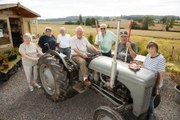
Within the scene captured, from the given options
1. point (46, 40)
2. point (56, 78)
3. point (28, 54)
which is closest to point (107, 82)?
point (56, 78)

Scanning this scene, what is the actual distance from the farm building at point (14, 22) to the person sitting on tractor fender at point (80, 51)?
15.3 feet

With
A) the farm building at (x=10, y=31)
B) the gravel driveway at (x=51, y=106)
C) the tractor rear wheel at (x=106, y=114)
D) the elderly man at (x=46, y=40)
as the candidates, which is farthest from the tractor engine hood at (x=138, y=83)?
the farm building at (x=10, y=31)

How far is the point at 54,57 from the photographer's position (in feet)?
11.6

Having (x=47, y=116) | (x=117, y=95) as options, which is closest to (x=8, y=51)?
(x=47, y=116)

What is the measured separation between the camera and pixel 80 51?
349 cm

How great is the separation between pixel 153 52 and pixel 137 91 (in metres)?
0.81

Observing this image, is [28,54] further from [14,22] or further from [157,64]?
[14,22]

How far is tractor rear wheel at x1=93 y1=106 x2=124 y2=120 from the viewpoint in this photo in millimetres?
2288

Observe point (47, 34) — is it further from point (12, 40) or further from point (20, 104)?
point (12, 40)

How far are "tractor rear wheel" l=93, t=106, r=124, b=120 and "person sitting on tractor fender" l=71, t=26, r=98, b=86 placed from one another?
77 centimetres

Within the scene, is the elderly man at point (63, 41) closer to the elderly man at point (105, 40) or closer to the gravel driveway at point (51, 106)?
the elderly man at point (105, 40)

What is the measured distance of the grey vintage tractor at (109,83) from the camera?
7.75 ft

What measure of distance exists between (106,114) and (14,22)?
764 centimetres

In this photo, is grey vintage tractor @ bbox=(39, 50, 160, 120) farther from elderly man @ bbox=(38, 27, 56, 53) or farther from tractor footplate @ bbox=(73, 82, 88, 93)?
elderly man @ bbox=(38, 27, 56, 53)
